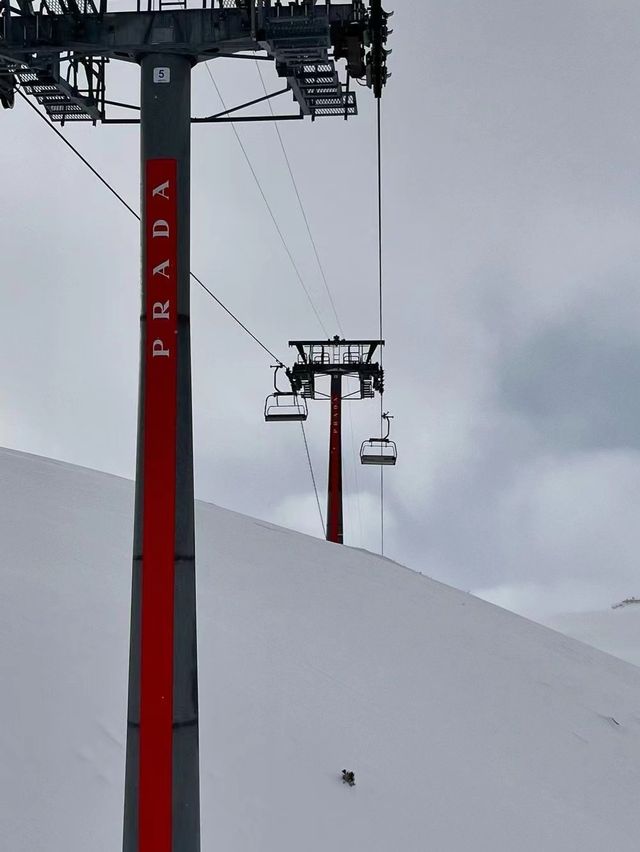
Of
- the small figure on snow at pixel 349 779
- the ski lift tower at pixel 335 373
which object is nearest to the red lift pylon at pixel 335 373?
the ski lift tower at pixel 335 373

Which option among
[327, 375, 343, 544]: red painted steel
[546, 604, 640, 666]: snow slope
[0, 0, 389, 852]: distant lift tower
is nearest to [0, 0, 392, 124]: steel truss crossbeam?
[0, 0, 389, 852]: distant lift tower

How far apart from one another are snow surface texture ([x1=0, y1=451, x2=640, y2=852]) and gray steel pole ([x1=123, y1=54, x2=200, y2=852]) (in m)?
0.94

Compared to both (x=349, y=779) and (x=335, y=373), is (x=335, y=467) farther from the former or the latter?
(x=349, y=779)

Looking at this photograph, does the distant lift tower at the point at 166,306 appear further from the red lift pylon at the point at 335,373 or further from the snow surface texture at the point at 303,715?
the red lift pylon at the point at 335,373

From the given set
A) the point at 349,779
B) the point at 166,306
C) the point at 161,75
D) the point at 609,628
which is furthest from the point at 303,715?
the point at 609,628

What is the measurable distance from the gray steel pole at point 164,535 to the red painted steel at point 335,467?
1910cm

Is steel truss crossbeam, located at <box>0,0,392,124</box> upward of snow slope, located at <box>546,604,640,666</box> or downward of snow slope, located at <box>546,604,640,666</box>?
upward

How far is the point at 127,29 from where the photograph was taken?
19.6ft

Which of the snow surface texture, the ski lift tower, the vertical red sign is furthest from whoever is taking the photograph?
the ski lift tower

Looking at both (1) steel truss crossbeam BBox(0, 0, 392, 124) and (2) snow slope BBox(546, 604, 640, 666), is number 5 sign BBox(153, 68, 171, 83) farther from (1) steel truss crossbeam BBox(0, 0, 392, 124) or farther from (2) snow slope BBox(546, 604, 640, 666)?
(2) snow slope BBox(546, 604, 640, 666)

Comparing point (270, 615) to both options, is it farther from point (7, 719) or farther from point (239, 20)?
point (239, 20)

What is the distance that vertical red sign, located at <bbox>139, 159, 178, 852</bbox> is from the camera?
5375 millimetres

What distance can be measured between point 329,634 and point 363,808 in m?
→ 4.09

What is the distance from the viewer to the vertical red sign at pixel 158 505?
17.6 ft
